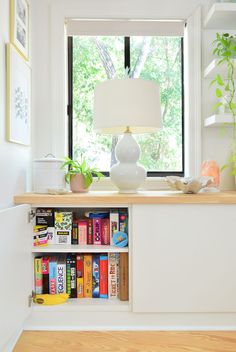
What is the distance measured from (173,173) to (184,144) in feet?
0.71

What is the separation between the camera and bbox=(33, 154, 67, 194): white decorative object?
6.44 ft

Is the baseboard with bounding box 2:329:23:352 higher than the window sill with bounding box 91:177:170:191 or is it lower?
lower

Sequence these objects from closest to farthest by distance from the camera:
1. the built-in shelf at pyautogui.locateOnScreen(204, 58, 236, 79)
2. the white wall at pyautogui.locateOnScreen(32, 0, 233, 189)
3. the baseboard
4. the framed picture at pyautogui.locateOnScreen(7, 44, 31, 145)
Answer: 1. the baseboard
2. the framed picture at pyautogui.locateOnScreen(7, 44, 31, 145)
3. the built-in shelf at pyautogui.locateOnScreen(204, 58, 236, 79)
4. the white wall at pyautogui.locateOnScreen(32, 0, 233, 189)

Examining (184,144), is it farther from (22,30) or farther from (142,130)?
(22,30)

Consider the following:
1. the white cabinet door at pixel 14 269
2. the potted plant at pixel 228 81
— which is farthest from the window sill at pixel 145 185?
the white cabinet door at pixel 14 269

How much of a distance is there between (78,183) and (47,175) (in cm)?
18

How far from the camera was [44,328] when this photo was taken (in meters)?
1.83

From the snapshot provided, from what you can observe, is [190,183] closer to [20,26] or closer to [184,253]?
[184,253]

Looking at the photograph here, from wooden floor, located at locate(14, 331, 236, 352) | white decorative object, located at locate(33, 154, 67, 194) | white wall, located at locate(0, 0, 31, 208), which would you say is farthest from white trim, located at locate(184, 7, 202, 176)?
white wall, located at locate(0, 0, 31, 208)

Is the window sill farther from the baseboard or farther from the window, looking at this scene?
the baseboard

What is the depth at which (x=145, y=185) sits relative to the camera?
7.56 ft

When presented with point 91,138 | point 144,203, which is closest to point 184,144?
point 91,138

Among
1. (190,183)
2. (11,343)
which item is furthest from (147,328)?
(190,183)

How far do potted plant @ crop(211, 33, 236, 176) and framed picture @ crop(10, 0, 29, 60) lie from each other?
1.12 metres
